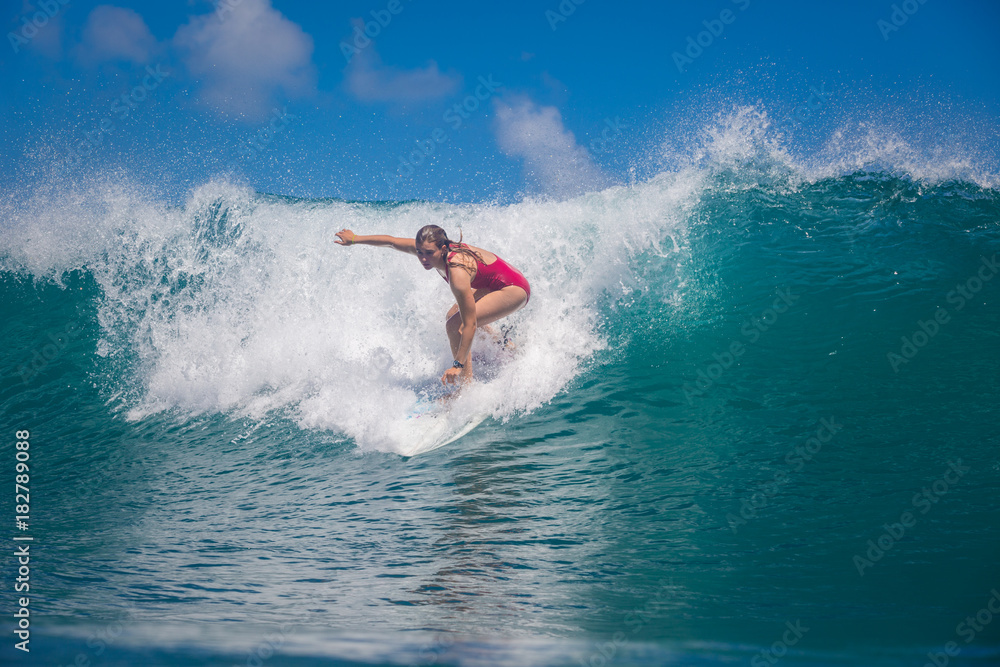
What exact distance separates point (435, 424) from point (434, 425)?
0.7 inches

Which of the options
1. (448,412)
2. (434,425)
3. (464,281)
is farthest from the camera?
(448,412)

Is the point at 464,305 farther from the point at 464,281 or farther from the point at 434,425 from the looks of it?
the point at 434,425

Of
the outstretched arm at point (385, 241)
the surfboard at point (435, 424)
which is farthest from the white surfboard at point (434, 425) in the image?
the outstretched arm at point (385, 241)

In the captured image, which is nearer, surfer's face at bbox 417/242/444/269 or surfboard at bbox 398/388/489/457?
surfer's face at bbox 417/242/444/269

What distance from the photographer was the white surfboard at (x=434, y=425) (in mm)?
4989

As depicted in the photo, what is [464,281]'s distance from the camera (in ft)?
15.7

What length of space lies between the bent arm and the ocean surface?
670 millimetres

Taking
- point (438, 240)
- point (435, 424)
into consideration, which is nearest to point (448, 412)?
point (435, 424)

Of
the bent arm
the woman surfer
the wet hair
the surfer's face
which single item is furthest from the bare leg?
the surfer's face

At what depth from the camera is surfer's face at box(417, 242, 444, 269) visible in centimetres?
476

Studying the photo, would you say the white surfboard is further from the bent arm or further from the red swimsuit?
the red swimsuit

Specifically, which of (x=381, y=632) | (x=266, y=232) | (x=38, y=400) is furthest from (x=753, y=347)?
(x=38, y=400)

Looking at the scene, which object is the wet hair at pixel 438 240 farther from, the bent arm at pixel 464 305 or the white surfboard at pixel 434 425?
the white surfboard at pixel 434 425

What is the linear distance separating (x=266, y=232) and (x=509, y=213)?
3864 millimetres
